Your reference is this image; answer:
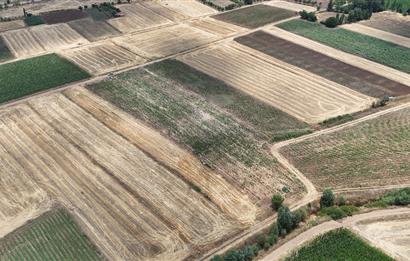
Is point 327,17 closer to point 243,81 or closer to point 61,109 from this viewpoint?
point 243,81

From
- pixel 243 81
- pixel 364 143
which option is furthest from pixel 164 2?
pixel 364 143

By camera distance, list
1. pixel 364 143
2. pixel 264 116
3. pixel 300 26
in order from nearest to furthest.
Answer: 1. pixel 364 143
2. pixel 264 116
3. pixel 300 26

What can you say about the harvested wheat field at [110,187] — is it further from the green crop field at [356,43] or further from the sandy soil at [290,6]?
the sandy soil at [290,6]

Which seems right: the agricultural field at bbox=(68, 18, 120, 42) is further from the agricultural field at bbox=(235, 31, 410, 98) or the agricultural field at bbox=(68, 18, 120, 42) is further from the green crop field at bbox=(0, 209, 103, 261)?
the green crop field at bbox=(0, 209, 103, 261)

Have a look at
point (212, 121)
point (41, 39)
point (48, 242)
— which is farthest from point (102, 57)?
point (48, 242)

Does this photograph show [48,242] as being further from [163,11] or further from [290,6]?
[290,6]

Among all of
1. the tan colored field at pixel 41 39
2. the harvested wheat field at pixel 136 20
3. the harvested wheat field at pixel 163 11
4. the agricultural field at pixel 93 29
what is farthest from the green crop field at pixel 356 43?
the tan colored field at pixel 41 39

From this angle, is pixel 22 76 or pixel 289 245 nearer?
pixel 289 245
